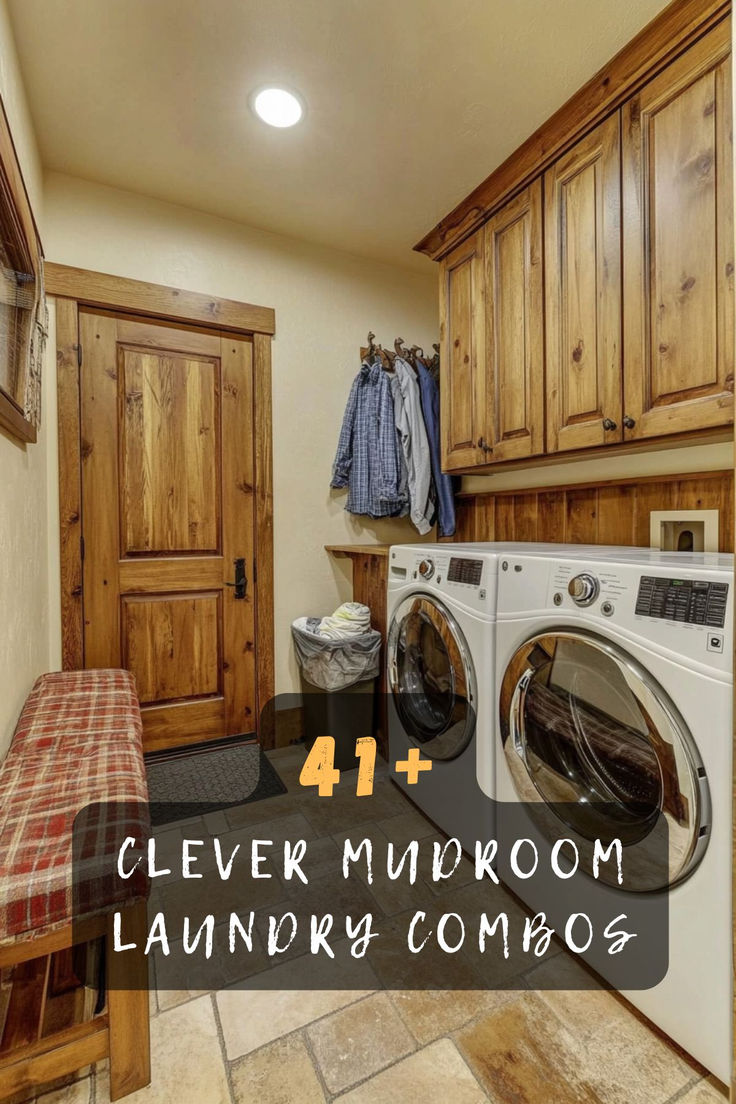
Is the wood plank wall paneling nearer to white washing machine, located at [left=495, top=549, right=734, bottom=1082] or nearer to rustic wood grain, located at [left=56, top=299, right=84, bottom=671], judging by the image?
white washing machine, located at [left=495, top=549, right=734, bottom=1082]

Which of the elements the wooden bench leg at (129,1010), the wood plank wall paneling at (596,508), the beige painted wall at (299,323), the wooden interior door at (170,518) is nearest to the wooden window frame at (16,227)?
the wooden interior door at (170,518)

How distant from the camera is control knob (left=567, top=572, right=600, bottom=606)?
3.81 ft

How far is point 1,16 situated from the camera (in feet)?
4.42

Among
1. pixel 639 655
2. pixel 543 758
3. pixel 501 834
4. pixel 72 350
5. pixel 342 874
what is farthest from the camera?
pixel 72 350

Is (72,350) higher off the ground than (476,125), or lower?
lower

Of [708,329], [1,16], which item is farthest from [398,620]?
[1,16]

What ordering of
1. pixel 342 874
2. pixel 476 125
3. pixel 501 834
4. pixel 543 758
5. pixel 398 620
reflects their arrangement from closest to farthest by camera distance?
pixel 543 758 < pixel 501 834 < pixel 342 874 < pixel 476 125 < pixel 398 620

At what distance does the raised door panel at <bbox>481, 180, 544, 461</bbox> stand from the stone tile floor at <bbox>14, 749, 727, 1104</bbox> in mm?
1593

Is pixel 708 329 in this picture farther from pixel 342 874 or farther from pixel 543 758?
pixel 342 874

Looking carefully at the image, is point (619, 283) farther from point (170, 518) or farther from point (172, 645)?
point (172, 645)

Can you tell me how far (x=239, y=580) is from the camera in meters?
2.46

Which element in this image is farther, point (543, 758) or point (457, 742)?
point (457, 742)

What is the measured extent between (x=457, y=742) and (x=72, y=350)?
212cm

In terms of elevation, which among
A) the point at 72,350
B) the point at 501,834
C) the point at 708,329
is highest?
the point at 72,350
